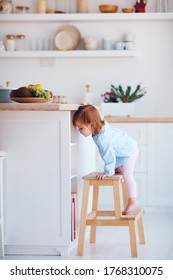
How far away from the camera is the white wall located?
702 centimetres

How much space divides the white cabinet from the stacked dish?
10.00ft

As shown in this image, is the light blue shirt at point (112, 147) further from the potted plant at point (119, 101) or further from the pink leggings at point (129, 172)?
the potted plant at point (119, 101)

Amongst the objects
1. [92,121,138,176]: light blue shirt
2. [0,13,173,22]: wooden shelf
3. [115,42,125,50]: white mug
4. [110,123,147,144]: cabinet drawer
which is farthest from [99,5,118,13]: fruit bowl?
[92,121,138,176]: light blue shirt

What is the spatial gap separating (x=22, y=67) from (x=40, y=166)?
319cm

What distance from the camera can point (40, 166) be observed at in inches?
163

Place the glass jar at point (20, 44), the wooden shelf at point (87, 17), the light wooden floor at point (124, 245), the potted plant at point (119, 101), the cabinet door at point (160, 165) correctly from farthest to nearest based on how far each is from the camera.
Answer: the glass jar at point (20, 44), the wooden shelf at point (87, 17), the potted plant at point (119, 101), the cabinet door at point (160, 165), the light wooden floor at point (124, 245)

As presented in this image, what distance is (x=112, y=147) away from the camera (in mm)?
4238

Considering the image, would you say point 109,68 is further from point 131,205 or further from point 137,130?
A: point 131,205

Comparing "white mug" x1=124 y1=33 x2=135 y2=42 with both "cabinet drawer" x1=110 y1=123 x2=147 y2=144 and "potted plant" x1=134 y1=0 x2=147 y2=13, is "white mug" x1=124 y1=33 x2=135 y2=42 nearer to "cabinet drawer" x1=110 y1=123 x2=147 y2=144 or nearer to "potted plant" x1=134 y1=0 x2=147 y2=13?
"potted plant" x1=134 y1=0 x2=147 y2=13

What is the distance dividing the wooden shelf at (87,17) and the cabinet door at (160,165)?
126 centimetres

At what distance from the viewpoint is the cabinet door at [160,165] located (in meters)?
6.24

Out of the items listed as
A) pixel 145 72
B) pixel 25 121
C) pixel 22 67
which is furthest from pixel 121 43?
pixel 25 121

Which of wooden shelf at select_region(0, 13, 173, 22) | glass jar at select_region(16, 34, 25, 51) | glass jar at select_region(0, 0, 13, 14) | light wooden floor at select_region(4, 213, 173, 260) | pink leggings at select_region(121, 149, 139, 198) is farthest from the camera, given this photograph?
glass jar at select_region(16, 34, 25, 51)

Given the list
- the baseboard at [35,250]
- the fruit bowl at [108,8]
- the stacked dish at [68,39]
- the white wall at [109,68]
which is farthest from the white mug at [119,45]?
the baseboard at [35,250]
